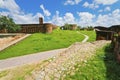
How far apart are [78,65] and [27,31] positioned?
20711mm

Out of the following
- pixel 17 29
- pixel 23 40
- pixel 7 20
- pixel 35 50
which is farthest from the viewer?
pixel 17 29

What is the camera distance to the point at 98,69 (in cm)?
836

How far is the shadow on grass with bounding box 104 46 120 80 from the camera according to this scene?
7785mm

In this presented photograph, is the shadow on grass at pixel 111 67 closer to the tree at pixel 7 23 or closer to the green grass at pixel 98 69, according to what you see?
the green grass at pixel 98 69

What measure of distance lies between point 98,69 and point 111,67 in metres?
0.55

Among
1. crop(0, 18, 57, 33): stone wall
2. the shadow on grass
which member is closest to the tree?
crop(0, 18, 57, 33): stone wall

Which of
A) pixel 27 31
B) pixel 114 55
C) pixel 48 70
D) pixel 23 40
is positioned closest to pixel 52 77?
pixel 48 70

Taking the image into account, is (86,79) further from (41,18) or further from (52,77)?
(41,18)

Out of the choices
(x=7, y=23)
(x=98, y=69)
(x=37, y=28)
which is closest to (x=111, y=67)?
(x=98, y=69)

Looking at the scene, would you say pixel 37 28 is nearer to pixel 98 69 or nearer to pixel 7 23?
pixel 7 23

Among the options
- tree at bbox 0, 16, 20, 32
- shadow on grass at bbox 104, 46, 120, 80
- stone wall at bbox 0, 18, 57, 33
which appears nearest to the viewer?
shadow on grass at bbox 104, 46, 120, 80

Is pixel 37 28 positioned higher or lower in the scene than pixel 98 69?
higher

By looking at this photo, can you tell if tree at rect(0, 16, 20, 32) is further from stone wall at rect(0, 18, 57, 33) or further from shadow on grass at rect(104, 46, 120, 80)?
shadow on grass at rect(104, 46, 120, 80)

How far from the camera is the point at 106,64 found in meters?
8.75
